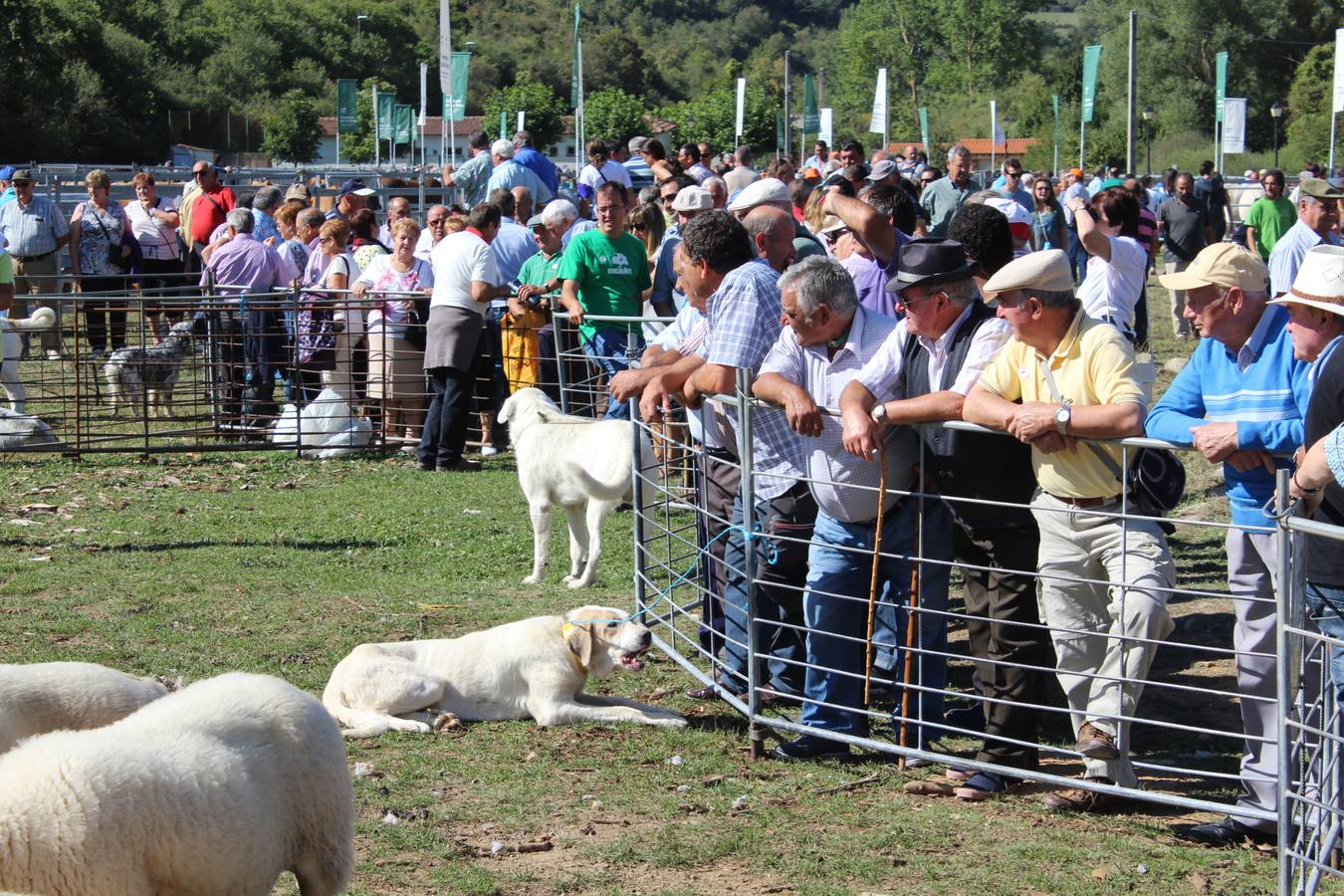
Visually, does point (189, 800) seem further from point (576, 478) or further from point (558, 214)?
point (558, 214)

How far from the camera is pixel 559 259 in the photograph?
41.5ft

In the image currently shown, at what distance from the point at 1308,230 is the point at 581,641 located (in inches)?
339

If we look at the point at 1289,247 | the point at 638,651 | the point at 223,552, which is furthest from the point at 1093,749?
the point at 1289,247

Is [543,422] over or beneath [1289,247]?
beneath

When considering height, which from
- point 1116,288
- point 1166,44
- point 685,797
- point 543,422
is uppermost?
point 1166,44

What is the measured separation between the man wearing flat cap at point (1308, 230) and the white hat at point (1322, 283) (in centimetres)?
734

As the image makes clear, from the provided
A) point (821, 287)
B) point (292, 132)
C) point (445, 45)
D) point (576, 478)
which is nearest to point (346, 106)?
point (445, 45)

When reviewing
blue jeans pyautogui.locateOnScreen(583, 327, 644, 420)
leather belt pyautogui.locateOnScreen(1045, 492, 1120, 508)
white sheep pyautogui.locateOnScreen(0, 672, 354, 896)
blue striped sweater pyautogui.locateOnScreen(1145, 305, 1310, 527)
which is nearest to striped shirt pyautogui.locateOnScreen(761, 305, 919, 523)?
leather belt pyautogui.locateOnScreen(1045, 492, 1120, 508)

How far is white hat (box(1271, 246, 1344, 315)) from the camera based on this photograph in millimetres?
4617

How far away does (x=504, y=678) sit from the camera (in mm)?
6703

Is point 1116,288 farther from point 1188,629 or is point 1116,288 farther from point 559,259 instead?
point 559,259

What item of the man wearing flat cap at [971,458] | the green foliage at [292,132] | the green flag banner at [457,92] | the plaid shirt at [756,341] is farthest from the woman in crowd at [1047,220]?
the green foliage at [292,132]

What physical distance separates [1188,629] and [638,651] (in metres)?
3.29

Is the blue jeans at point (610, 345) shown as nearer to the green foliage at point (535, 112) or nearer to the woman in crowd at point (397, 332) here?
the woman in crowd at point (397, 332)
